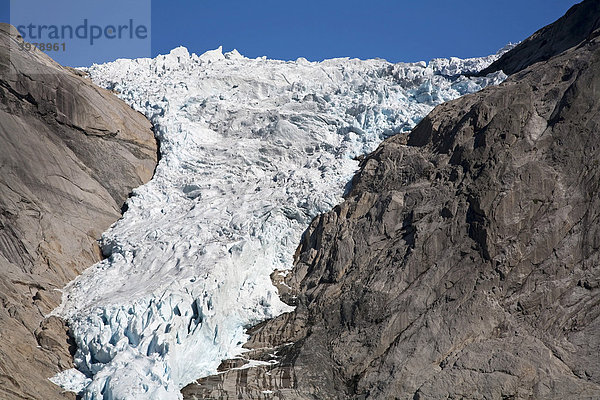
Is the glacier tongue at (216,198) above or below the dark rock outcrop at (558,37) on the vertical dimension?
below

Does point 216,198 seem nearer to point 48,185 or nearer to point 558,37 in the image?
point 48,185

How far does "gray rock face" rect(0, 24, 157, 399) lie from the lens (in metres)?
26.2

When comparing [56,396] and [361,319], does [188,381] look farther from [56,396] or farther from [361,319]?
[361,319]

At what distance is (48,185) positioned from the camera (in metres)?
31.9

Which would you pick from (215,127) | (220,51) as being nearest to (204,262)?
(215,127)

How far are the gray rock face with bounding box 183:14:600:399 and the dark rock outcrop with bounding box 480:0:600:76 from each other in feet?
23.7

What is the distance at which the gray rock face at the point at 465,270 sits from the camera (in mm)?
23672

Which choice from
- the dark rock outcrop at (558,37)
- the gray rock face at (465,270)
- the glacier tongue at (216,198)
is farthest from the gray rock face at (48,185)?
the dark rock outcrop at (558,37)

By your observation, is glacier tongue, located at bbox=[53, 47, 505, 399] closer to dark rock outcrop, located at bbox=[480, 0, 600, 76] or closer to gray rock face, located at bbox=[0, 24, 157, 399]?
gray rock face, located at bbox=[0, 24, 157, 399]

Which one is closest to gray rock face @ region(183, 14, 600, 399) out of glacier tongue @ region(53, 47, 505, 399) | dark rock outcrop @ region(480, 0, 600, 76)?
glacier tongue @ region(53, 47, 505, 399)

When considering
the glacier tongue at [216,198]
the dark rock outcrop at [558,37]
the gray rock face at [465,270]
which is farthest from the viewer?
the dark rock outcrop at [558,37]

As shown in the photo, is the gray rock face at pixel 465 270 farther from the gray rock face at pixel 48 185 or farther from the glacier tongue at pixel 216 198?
the gray rock face at pixel 48 185

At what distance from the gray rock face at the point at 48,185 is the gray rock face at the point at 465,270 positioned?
5816mm

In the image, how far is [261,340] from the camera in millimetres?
26609
